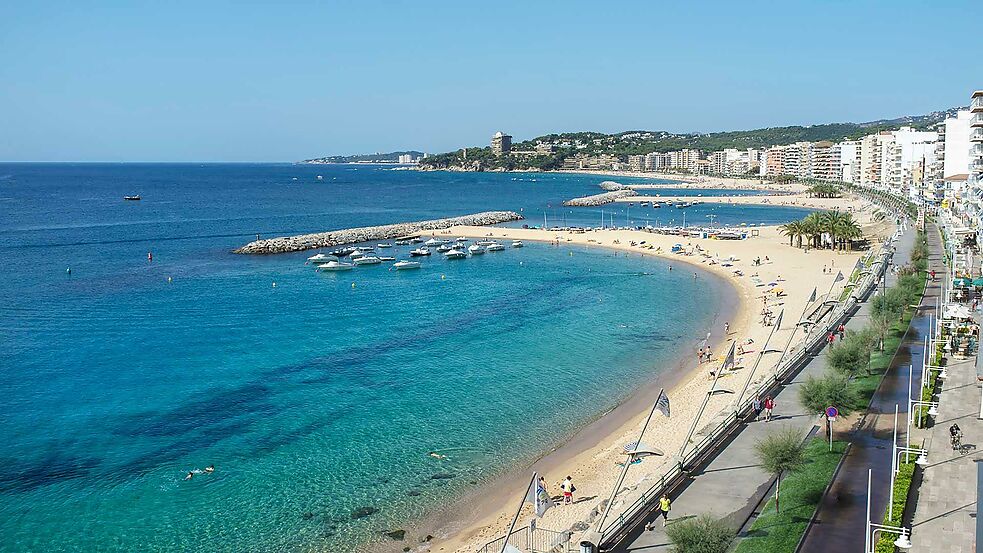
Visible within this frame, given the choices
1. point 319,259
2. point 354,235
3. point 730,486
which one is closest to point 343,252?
point 319,259

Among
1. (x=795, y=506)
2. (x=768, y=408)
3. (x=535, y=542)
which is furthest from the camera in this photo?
(x=768, y=408)

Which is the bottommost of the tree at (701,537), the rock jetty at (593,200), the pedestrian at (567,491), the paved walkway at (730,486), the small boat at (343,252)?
the pedestrian at (567,491)

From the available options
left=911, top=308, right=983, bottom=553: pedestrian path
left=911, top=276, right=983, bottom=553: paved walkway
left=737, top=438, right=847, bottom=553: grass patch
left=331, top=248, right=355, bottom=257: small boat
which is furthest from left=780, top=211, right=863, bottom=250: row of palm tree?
left=737, top=438, right=847, bottom=553: grass patch

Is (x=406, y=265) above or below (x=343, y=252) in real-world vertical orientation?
below

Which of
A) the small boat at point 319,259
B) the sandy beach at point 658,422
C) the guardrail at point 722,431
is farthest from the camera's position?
the small boat at point 319,259

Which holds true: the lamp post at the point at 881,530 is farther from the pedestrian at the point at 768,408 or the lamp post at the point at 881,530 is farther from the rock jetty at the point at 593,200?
the rock jetty at the point at 593,200

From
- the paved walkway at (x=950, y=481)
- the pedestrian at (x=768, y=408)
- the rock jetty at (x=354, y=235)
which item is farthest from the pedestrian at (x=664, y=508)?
the rock jetty at (x=354, y=235)

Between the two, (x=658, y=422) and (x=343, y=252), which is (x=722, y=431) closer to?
(x=658, y=422)
